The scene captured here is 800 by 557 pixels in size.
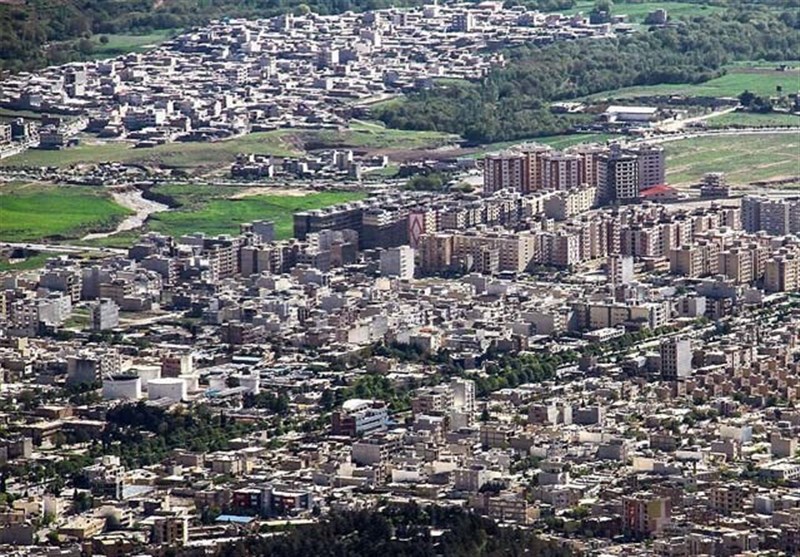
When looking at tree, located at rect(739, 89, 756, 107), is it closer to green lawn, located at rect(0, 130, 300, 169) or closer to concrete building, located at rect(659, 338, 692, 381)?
green lawn, located at rect(0, 130, 300, 169)

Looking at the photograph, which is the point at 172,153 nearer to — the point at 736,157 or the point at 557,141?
the point at 557,141

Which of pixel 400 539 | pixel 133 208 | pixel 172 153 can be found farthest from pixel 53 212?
pixel 400 539

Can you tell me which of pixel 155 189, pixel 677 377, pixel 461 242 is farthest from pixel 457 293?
pixel 155 189

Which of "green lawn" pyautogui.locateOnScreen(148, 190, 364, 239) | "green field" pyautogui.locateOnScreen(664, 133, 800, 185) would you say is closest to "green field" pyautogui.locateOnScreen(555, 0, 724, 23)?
"green field" pyautogui.locateOnScreen(664, 133, 800, 185)

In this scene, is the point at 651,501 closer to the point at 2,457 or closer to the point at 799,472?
the point at 799,472

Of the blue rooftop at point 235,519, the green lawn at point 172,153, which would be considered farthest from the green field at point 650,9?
the blue rooftop at point 235,519

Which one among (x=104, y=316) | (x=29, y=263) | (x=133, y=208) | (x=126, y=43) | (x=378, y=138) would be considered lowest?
(x=126, y=43)
